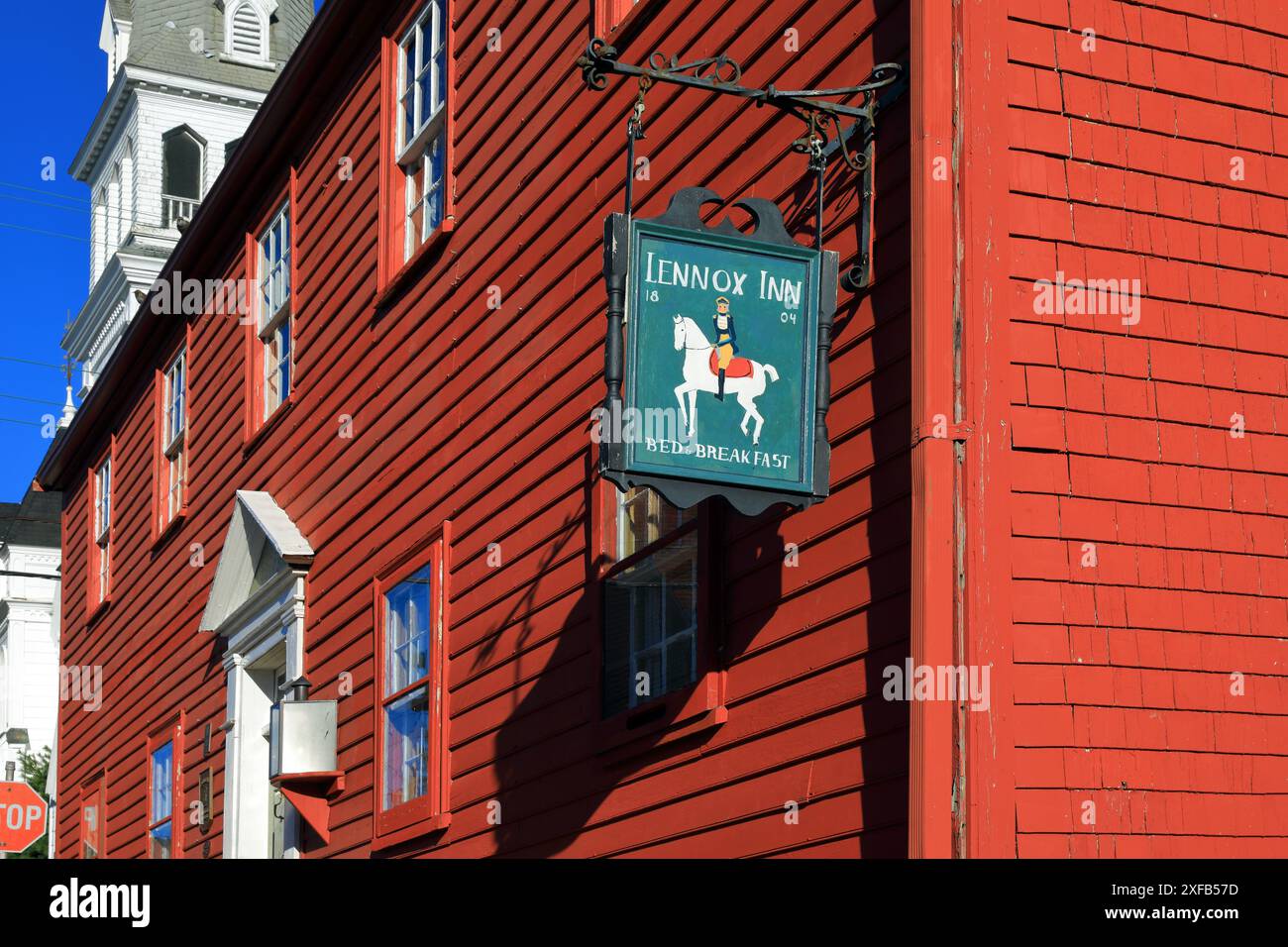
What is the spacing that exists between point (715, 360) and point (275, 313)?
9.04m

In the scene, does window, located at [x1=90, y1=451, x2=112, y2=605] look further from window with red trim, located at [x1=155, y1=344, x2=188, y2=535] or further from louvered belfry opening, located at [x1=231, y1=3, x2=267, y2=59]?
louvered belfry opening, located at [x1=231, y1=3, x2=267, y2=59]

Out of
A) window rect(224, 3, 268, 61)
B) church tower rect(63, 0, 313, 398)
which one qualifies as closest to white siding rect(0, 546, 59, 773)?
church tower rect(63, 0, 313, 398)

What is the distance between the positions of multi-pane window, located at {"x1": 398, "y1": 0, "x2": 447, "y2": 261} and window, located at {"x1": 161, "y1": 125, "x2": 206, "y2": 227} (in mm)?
38028

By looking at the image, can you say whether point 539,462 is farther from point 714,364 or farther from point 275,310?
point 275,310

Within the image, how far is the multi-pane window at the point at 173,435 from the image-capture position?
17578 mm

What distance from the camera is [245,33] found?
5144 cm

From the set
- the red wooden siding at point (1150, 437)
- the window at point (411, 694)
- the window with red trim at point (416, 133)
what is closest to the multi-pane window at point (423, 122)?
the window with red trim at point (416, 133)

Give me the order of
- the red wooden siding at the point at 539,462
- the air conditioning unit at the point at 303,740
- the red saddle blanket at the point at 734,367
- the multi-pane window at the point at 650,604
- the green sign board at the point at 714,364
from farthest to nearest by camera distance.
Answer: the air conditioning unit at the point at 303,740
the multi-pane window at the point at 650,604
the red wooden siding at the point at 539,462
the red saddle blanket at the point at 734,367
the green sign board at the point at 714,364

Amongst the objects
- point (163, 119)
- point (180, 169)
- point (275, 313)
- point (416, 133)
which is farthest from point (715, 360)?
point (163, 119)

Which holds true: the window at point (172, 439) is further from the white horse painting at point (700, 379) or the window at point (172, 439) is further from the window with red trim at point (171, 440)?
the white horse painting at point (700, 379)

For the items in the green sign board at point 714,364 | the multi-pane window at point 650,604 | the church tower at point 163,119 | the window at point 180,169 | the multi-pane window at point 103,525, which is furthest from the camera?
the window at point 180,169

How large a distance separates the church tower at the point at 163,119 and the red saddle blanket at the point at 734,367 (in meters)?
43.0

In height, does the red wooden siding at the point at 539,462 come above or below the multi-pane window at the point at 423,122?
below

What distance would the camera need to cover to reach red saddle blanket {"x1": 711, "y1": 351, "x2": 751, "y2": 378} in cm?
668
